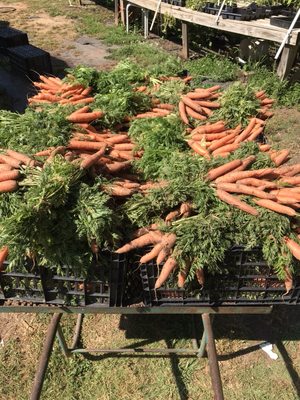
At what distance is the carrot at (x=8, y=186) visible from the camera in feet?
6.47

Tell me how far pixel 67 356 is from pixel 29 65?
21.1 feet

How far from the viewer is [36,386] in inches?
83.0

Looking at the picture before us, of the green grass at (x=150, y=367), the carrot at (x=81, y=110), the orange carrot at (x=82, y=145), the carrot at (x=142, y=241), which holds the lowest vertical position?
the green grass at (x=150, y=367)

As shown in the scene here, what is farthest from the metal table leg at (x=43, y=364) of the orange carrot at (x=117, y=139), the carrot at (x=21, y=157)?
the orange carrot at (x=117, y=139)

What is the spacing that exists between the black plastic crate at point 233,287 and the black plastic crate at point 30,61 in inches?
258

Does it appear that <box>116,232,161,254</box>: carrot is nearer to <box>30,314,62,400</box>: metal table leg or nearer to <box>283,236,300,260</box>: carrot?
<box>283,236,300,260</box>: carrot

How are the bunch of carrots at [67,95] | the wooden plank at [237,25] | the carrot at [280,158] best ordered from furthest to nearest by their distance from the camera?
the wooden plank at [237,25], the bunch of carrots at [67,95], the carrot at [280,158]

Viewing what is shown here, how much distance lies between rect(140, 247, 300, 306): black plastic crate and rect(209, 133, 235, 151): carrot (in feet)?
3.27

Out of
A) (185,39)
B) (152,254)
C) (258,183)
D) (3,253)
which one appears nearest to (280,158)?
(258,183)

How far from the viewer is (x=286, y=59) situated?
6844 mm

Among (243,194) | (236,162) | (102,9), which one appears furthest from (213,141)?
(102,9)

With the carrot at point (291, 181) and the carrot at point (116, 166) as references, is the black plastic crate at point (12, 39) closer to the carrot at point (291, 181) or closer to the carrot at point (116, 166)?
the carrot at point (116, 166)

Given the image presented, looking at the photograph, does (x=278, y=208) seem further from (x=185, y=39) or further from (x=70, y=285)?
(x=185, y=39)

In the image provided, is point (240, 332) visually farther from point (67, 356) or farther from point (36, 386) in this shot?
point (36, 386)
